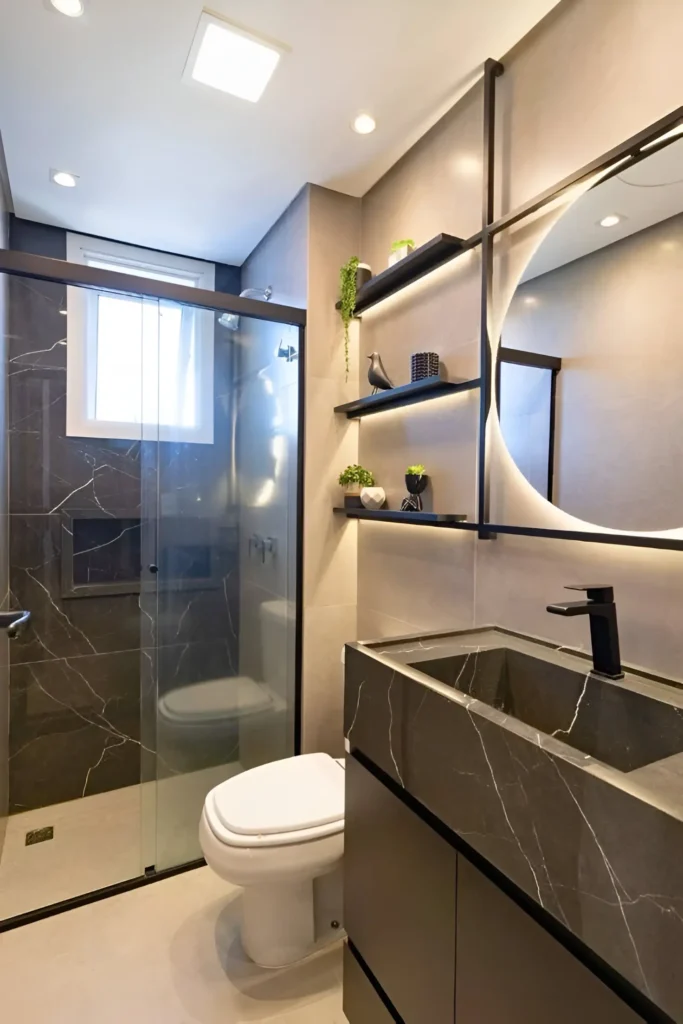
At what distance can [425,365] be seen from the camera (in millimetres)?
1671

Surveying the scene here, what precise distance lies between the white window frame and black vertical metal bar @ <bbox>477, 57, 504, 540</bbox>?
114cm

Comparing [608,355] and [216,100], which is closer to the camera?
[608,355]

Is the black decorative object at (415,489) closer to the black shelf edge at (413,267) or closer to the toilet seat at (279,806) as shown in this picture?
the black shelf edge at (413,267)

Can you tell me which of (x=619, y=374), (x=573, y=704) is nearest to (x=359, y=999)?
(x=573, y=704)

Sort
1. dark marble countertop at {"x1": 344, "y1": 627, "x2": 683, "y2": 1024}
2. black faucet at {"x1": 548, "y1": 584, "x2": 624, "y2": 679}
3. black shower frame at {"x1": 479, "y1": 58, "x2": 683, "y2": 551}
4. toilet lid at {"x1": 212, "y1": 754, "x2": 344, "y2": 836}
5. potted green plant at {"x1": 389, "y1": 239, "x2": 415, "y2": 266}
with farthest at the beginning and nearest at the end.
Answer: potted green plant at {"x1": 389, "y1": 239, "x2": 415, "y2": 266}, toilet lid at {"x1": 212, "y1": 754, "x2": 344, "y2": 836}, black shower frame at {"x1": 479, "y1": 58, "x2": 683, "y2": 551}, black faucet at {"x1": 548, "y1": 584, "x2": 624, "y2": 679}, dark marble countertop at {"x1": 344, "y1": 627, "x2": 683, "y2": 1024}

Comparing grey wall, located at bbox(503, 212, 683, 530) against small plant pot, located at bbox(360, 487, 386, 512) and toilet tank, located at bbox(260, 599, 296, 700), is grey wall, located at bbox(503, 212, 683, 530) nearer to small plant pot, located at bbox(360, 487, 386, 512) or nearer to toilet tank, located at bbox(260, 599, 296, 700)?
small plant pot, located at bbox(360, 487, 386, 512)

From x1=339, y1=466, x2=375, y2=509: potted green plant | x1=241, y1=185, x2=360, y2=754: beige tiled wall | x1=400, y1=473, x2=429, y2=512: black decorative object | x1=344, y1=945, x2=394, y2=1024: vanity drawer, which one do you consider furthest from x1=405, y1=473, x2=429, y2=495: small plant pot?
x1=344, y1=945, x2=394, y2=1024: vanity drawer

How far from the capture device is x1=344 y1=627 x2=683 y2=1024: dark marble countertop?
61 centimetres

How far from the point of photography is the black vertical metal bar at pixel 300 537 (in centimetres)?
211

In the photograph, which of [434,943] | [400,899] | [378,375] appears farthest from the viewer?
[378,375]

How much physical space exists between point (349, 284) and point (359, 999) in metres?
2.23

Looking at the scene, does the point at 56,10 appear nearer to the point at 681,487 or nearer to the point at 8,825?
the point at 681,487

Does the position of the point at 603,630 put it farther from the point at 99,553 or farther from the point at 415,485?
the point at 99,553

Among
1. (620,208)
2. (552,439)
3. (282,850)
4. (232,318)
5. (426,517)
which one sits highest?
(232,318)
